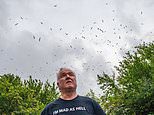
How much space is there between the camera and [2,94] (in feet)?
127

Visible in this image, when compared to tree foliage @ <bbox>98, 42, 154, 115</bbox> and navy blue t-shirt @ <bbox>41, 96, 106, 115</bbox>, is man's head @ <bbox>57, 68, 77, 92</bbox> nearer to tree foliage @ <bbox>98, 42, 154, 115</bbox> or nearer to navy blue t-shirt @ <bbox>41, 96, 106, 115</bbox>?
navy blue t-shirt @ <bbox>41, 96, 106, 115</bbox>

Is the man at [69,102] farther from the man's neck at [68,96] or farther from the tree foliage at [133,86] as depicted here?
the tree foliage at [133,86]

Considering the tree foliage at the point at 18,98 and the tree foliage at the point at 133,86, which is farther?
the tree foliage at the point at 18,98

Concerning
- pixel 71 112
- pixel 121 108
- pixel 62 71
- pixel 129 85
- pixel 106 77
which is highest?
pixel 106 77

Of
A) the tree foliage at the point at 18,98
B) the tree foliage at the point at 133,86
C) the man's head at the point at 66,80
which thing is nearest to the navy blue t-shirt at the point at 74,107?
the man's head at the point at 66,80

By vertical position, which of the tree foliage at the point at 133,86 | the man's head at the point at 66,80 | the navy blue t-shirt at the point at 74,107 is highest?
the tree foliage at the point at 133,86

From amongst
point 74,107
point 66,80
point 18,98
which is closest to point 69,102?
point 74,107

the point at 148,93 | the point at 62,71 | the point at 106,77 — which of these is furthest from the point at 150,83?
the point at 62,71

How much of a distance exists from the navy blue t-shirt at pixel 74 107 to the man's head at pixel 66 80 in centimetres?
14

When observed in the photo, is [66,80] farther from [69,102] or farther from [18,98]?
[18,98]

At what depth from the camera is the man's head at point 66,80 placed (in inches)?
177

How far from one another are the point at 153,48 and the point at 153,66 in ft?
24.6

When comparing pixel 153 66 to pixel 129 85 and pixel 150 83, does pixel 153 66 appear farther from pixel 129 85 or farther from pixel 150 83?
pixel 150 83

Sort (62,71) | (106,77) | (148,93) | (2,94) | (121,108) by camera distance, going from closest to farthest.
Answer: (62,71), (148,93), (121,108), (106,77), (2,94)
